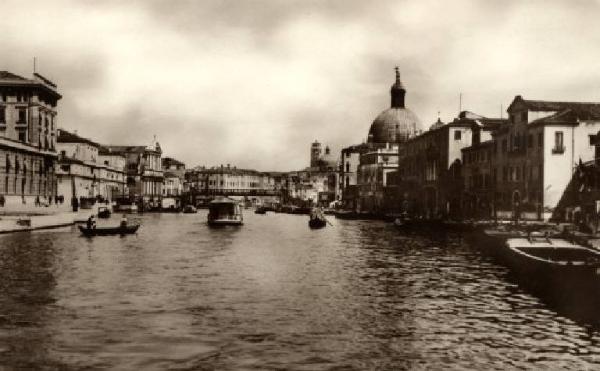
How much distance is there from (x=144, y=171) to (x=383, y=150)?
6244 cm

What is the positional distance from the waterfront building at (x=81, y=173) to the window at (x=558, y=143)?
205 ft

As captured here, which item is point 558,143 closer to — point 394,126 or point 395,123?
point 394,126

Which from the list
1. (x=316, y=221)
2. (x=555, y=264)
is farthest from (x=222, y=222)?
(x=555, y=264)

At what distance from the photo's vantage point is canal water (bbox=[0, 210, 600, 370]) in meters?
15.9

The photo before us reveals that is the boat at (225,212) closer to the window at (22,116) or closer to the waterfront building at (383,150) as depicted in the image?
the window at (22,116)

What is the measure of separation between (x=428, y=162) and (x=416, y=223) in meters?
23.2

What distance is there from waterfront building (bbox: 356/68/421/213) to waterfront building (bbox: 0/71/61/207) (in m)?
47.5

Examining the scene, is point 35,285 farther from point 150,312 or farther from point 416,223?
point 416,223

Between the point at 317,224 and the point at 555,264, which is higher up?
the point at 555,264

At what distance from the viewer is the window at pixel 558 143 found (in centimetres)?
6144

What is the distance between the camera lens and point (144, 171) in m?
175

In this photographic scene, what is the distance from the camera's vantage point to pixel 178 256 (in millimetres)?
38938

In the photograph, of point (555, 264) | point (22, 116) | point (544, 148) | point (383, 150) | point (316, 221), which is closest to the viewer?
point (555, 264)

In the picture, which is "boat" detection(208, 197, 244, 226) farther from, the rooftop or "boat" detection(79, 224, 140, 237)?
the rooftop
